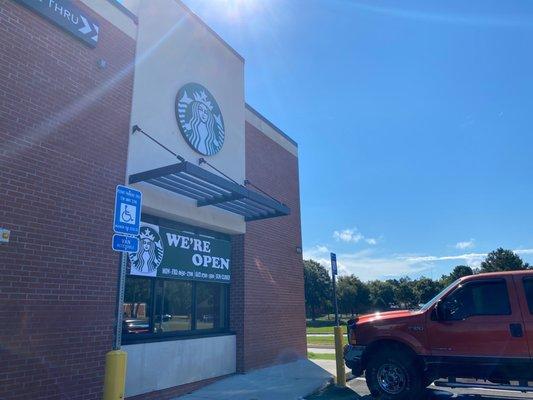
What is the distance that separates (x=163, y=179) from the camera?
28.1 feet

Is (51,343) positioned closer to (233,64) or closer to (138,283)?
(138,283)

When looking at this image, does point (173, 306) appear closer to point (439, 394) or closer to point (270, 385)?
point (270, 385)

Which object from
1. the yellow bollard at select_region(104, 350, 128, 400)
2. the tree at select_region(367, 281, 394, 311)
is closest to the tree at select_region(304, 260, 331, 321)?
the tree at select_region(367, 281, 394, 311)

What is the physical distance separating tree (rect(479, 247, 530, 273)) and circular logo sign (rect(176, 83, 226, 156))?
44.3 m

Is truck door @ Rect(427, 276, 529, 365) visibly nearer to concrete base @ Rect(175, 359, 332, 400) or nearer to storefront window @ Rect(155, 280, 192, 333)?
concrete base @ Rect(175, 359, 332, 400)

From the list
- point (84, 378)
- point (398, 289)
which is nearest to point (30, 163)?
point (84, 378)

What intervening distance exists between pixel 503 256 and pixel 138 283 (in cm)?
5044

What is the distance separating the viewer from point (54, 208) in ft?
22.8

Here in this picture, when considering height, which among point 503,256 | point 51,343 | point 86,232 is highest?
point 503,256

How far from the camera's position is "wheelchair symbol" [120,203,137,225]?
526 centimetres

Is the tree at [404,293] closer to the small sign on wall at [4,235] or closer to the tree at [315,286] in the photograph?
the tree at [315,286]

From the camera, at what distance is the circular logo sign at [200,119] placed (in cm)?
1002

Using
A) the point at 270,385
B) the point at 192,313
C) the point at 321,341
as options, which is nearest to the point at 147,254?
the point at 192,313

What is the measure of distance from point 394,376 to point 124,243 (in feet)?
16.9
